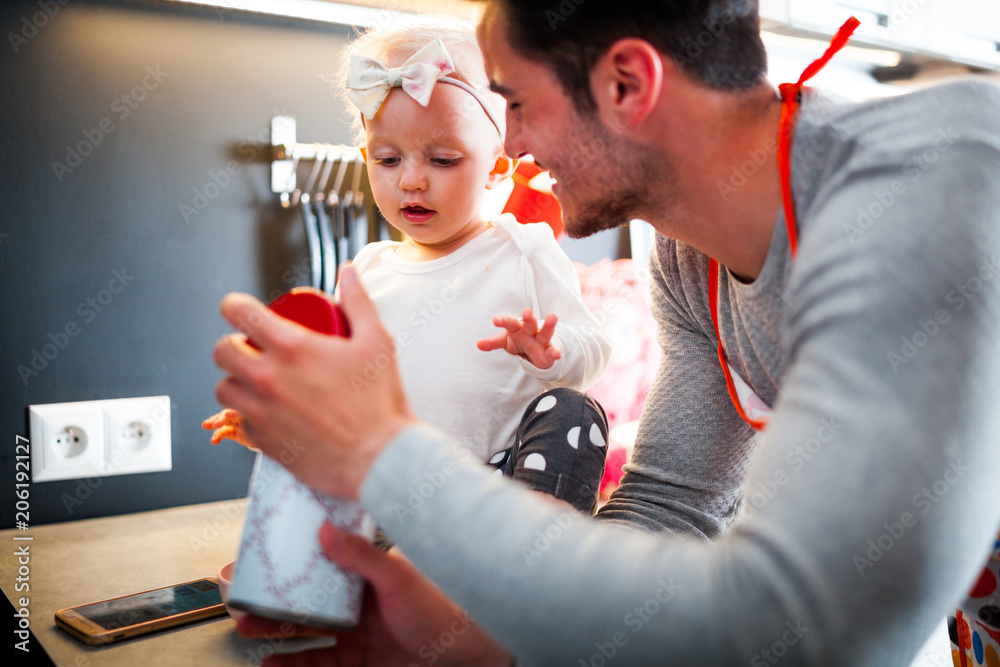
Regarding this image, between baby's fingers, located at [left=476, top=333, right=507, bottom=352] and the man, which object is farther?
baby's fingers, located at [left=476, top=333, right=507, bottom=352]

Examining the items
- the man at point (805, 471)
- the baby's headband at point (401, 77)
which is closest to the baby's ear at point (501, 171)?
the baby's headband at point (401, 77)

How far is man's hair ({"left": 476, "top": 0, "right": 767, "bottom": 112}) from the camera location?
0.74 meters

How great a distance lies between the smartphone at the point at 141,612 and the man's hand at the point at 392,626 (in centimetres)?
26

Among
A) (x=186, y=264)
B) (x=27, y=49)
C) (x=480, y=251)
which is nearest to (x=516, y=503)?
(x=480, y=251)

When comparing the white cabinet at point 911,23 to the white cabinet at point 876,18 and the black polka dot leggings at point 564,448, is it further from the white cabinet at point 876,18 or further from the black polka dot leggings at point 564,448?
the black polka dot leggings at point 564,448

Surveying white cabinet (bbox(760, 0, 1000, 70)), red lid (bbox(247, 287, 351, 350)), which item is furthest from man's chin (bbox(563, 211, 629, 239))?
white cabinet (bbox(760, 0, 1000, 70))

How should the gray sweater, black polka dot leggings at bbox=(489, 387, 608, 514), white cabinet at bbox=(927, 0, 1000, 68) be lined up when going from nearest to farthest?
the gray sweater → black polka dot leggings at bbox=(489, 387, 608, 514) → white cabinet at bbox=(927, 0, 1000, 68)

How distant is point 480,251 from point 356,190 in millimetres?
371

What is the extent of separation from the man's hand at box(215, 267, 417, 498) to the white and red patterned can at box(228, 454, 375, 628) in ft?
0.10

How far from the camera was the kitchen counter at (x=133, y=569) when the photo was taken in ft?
2.63

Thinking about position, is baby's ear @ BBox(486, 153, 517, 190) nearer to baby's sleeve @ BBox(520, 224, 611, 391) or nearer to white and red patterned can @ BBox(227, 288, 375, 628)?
baby's sleeve @ BBox(520, 224, 611, 391)

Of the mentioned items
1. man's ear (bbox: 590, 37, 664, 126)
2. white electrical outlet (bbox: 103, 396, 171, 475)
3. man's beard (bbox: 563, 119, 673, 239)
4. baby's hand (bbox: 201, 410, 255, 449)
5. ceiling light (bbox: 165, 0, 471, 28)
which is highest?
ceiling light (bbox: 165, 0, 471, 28)

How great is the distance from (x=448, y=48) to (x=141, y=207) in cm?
62

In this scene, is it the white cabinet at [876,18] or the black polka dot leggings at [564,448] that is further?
the white cabinet at [876,18]
